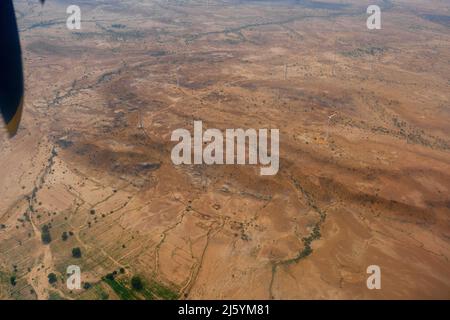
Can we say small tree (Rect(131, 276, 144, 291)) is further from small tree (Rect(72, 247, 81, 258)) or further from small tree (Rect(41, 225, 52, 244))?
small tree (Rect(41, 225, 52, 244))

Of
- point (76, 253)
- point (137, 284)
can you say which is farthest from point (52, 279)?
point (137, 284)

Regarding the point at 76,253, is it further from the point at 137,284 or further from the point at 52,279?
the point at 137,284

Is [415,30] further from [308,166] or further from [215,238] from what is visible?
[215,238]

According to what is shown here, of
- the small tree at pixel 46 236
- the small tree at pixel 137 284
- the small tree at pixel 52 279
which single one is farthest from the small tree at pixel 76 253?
the small tree at pixel 137 284

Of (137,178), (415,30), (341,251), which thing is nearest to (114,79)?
(137,178)

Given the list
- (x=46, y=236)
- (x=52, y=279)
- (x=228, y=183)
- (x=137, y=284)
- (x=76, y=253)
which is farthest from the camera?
(x=228, y=183)

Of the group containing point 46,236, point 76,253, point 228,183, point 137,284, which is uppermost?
point 228,183

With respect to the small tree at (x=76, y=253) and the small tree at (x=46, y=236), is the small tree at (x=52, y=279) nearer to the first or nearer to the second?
the small tree at (x=76, y=253)

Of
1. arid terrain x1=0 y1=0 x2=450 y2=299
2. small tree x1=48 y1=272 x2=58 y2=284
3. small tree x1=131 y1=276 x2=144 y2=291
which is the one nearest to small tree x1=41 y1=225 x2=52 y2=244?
arid terrain x1=0 y1=0 x2=450 y2=299
